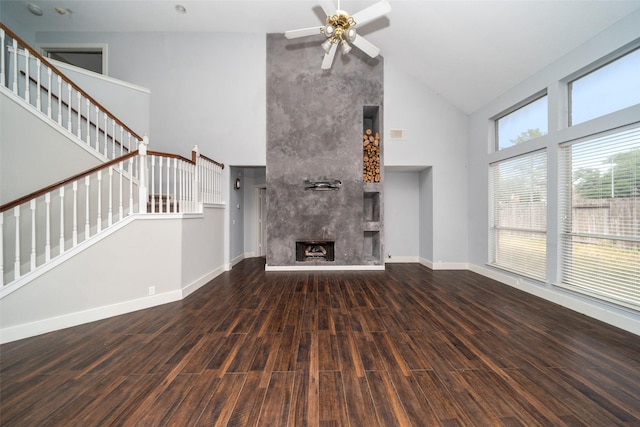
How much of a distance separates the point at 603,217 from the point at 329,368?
3502 mm

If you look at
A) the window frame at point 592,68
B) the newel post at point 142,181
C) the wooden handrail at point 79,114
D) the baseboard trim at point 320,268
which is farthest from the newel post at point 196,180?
the window frame at point 592,68

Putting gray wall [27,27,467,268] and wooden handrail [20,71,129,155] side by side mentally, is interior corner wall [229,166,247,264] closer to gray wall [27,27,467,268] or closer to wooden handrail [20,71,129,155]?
gray wall [27,27,467,268]

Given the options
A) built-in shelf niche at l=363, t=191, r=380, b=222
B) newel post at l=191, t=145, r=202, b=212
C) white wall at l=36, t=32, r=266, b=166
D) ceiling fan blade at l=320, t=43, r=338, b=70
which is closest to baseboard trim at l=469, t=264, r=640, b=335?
built-in shelf niche at l=363, t=191, r=380, b=222

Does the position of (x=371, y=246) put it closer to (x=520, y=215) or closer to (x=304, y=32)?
(x=520, y=215)

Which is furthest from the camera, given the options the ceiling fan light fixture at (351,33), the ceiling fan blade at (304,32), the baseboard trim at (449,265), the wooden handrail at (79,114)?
the baseboard trim at (449,265)

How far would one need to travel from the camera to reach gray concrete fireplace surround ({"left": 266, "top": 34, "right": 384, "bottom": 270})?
5215 mm

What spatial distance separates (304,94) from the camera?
527 centimetres

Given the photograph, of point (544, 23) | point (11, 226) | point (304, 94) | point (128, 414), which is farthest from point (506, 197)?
point (11, 226)

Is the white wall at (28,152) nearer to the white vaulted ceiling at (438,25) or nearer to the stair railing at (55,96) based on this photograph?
the stair railing at (55,96)

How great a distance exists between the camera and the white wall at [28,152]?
10.2 ft

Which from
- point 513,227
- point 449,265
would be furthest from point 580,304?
point 449,265

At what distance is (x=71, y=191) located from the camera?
3.56 m

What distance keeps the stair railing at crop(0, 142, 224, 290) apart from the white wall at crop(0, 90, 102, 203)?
0.22 m

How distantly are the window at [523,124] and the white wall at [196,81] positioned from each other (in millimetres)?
4669
